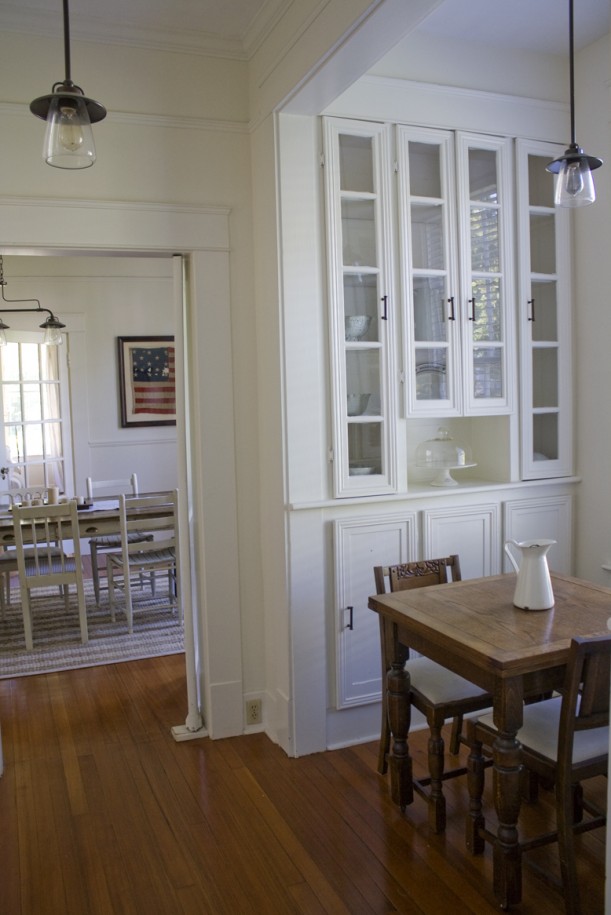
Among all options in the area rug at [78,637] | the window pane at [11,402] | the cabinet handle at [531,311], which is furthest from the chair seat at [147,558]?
the cabinet handle at [531,311]

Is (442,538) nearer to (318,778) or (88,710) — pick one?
(318,778)

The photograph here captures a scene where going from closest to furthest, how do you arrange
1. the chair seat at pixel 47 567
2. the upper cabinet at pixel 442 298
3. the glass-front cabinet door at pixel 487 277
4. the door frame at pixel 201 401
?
the door frame at pixel 201 401, the upper cabinet at pixel 442 298, the glass-front cabinet door at pixel 487 277, the chair seat at pixel 47 567

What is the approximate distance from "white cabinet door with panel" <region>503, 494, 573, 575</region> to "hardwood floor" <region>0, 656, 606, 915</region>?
1.07m

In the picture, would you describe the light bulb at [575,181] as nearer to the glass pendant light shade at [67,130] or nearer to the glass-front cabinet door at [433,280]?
the glass-front cabinet door at [433,280]

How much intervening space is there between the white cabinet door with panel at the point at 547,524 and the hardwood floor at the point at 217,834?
1.07 m

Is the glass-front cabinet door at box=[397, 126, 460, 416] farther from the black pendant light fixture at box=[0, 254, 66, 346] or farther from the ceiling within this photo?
the black pendant light fixture at box=[0, 254, 66, 346]

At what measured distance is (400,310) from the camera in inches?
136

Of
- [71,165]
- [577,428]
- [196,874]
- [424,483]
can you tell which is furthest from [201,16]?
[196,874]

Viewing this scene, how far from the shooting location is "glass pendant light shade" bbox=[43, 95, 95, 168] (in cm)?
201

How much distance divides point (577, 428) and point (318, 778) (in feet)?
6.93

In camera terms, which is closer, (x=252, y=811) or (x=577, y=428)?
(x=252, y=811)

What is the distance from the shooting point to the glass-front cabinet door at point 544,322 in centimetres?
375

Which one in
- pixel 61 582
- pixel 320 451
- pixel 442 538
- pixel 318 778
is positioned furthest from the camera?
pixel 61 582

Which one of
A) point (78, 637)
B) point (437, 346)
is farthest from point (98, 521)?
point (437, 346)
